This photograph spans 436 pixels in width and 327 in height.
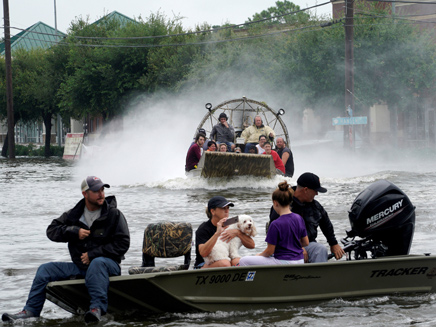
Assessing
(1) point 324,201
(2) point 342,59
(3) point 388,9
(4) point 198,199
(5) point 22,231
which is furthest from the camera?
(3) point 388,9

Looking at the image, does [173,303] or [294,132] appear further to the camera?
[294,132]

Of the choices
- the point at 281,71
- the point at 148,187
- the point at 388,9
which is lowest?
the point at 148,187

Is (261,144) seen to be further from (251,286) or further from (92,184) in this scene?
(92,184)

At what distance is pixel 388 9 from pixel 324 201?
27.2 m

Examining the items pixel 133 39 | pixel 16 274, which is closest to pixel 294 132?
pixel 133 39

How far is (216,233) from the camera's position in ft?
24.5

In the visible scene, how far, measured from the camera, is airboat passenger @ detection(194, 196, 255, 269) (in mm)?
7480

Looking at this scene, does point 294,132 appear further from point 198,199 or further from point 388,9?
point 198,199

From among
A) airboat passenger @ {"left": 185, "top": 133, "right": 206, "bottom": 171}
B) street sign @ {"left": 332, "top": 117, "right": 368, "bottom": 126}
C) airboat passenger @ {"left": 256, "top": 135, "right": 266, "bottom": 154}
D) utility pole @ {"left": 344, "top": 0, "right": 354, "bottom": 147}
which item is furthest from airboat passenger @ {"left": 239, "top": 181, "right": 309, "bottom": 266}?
utility pole @ {"left": 344, "top": 0, "right": 354, "bottom": 147}

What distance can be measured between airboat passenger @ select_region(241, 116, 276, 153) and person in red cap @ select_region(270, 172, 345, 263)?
15.1 m

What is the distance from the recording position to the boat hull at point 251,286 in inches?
281

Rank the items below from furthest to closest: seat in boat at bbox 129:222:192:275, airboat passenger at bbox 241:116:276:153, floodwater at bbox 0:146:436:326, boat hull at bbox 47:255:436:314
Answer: airboat passenger at bbox 241:116:276:153 → seat in boat at bbox 129:222:192:275 → floodwater at bbox 0:146:436:326 → boat hull at bbox 47:255:436:314

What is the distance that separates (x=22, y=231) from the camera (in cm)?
1364

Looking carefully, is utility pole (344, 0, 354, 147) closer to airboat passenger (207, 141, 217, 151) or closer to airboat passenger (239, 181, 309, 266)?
airboat passenger (207, 141, 217, 151)
